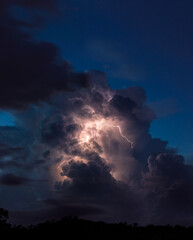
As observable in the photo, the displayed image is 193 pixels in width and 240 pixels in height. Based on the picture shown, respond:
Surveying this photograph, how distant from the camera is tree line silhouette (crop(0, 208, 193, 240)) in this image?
27.7 meters

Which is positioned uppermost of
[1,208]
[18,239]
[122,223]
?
[1,208]

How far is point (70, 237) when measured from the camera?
92.1 ft

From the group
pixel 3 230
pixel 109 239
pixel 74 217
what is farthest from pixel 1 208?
pixel 109 239

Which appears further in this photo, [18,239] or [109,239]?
[18,239]

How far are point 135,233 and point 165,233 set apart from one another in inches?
103

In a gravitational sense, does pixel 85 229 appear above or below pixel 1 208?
below

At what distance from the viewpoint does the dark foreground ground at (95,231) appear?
90.8 ft

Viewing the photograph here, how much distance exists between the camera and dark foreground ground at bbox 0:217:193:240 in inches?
1089

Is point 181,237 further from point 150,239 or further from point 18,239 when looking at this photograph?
point 18,239

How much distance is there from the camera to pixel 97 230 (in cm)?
2881

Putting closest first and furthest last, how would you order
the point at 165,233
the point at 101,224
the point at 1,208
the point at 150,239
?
the point at 150,239
the point at 165,233
the point at 101,224
the point at 1,208

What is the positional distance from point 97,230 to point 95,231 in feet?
0.93

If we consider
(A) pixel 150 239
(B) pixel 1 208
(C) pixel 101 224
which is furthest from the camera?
(B) pixel 1 208

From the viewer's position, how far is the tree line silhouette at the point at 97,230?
27.7 m
